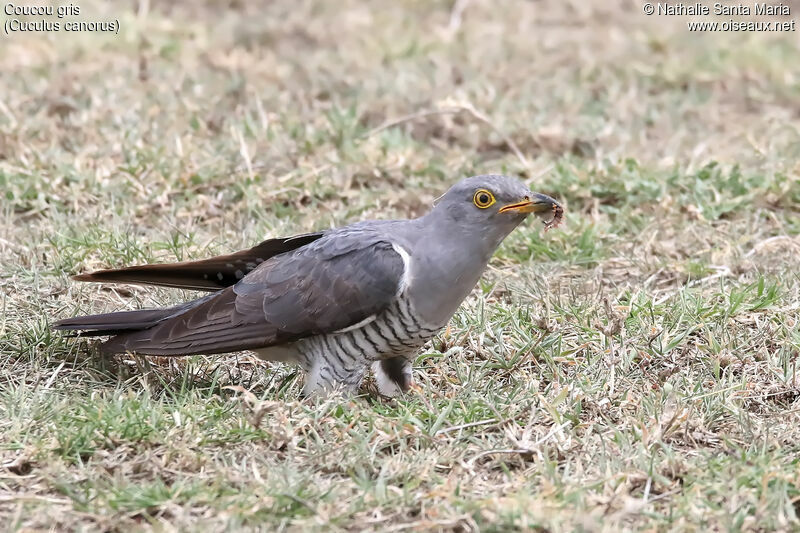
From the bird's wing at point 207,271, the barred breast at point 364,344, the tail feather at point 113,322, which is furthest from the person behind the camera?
the bird's wing at point 207,271

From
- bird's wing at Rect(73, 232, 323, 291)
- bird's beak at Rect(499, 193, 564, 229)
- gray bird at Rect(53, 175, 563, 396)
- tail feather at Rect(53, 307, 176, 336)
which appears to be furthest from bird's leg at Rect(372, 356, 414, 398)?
tail feather at Rect(53, 307, 176, 336)

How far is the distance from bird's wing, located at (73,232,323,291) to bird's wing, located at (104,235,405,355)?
0.51ft

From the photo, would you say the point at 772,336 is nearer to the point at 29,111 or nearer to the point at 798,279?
the point at 798,279

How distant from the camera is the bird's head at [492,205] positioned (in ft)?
13.8

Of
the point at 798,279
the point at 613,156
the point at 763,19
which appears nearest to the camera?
the point at 798,279

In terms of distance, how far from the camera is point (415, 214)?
6.44 metres

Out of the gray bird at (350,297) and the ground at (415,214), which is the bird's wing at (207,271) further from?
the ground at (415,214)

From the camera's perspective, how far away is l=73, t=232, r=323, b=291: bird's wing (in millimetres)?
4488

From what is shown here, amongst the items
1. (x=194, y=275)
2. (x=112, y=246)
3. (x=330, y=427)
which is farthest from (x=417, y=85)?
(x=330, y=427)

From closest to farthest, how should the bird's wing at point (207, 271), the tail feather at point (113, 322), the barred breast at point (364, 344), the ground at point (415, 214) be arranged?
the ground at point (415, 214) → the barred breast at point (364, 344) → the tail feather at point (113, 322) → the bird's wing at point (207, 271)

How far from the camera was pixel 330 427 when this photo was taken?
401 centimetres

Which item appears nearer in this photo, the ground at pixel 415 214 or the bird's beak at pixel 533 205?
the ground at pixel 415 214

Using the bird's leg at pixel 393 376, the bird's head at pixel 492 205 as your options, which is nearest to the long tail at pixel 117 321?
the bird's leg at pixel 393 376

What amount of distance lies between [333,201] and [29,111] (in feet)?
7.74
